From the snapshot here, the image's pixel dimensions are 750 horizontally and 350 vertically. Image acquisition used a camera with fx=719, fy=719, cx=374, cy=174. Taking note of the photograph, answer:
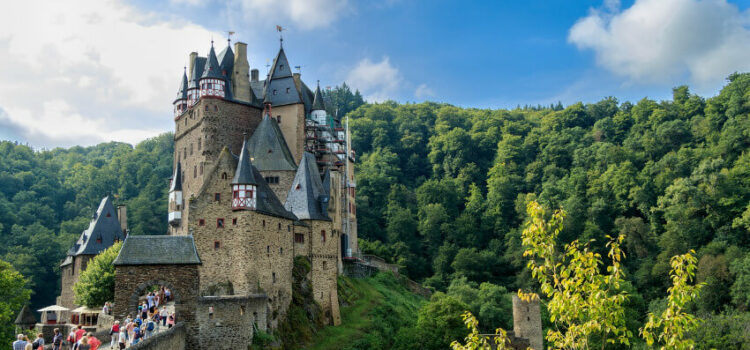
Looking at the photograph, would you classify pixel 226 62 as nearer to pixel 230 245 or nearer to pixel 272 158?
pixel 272 158

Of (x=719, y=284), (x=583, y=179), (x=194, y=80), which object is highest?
(x=194, y=80)

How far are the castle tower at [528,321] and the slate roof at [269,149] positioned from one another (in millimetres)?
20841

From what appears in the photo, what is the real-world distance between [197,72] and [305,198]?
671 inches

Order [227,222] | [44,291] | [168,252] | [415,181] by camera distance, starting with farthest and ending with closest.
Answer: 1. [415,181]
2. [44,291]
3. [227,222]
4. [168,252]

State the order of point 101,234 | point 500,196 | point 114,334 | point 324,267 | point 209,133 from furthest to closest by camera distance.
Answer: point 500,196, point 101,234, point 209,133, point 324,267, point 114,334

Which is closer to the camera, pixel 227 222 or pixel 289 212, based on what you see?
pixel 227 222

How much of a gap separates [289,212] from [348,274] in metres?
14.3

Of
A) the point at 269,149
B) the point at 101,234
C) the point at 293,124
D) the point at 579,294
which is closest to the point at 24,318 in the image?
the point at 101,234

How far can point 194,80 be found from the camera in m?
58.6

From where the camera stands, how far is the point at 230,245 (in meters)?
40.3

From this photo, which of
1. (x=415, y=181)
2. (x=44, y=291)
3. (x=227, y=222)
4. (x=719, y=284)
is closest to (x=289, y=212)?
(x=227, y=222)

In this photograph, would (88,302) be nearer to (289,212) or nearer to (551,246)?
(289,212)

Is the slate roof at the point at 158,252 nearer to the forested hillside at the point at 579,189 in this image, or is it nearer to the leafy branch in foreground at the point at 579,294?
the leafy branch in foreground at the point at 579,294

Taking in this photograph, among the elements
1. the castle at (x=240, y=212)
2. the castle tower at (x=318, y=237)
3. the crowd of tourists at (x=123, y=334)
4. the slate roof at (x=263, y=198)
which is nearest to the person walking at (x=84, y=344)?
the crowd of tourists at (x=123, y=334)
